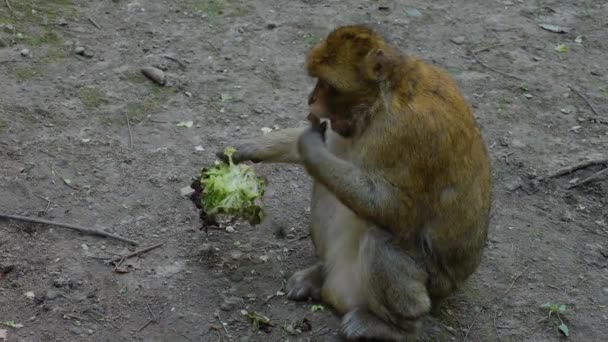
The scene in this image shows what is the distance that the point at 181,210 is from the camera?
6.54m

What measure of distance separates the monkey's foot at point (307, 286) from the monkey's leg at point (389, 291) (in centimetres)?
47

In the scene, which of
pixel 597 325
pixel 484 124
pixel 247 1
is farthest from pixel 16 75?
pixel 597 325

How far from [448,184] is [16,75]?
4.47 meters

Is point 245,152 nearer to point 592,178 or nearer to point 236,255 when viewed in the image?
point 236,255

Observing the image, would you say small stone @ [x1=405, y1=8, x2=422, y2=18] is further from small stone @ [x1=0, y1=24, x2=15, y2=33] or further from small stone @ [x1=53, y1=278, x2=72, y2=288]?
small stone @ [x1=53, y1=278, x2=72, y2=288]

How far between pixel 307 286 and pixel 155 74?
313cm

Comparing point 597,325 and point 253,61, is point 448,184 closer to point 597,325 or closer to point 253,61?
point 597,325

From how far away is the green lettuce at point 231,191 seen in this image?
19.1 ft

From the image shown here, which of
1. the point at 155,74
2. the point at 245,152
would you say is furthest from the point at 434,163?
the point at 155,74

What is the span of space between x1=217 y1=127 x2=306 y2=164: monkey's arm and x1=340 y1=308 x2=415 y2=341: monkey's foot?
3.91 feet

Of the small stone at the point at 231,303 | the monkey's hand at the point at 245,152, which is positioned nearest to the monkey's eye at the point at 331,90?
the monkey's hand at the point at 245,152

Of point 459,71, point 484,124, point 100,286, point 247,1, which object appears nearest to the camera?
point 100,286

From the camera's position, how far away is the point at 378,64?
5062mm

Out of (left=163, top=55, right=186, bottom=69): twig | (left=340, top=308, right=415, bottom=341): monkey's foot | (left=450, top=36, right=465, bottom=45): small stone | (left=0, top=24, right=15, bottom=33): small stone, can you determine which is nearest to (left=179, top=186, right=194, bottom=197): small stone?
(left=340, top=308, right=415, bottom=341): monkey's foot
